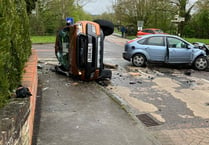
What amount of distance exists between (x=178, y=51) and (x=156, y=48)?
104cm

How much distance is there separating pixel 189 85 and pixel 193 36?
3245 cm

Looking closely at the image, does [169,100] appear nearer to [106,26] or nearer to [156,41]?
[106,26]

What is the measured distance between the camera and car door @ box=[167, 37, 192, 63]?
41.8 ft

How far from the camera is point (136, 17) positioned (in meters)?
43.2

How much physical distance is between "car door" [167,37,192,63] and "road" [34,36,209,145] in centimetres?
67

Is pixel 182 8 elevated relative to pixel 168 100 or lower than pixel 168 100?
elevated

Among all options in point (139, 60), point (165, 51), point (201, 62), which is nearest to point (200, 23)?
point (201, 62)

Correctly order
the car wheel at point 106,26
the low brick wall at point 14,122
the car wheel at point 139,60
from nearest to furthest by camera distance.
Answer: the low brick wall at point 14,122 → the car wheel at point 106,26 → the car wheel at point 139,60

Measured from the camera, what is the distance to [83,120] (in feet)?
17.4

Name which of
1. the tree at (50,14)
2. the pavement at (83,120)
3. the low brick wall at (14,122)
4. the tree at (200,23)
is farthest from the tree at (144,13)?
the low brick wall at (14,122)

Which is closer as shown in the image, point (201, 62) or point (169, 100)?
point (169, 100)

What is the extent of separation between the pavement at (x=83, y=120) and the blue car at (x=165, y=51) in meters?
5.54

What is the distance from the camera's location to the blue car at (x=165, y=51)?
12750mm

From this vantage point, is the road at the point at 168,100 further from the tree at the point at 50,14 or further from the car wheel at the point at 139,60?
the tree at the point at 50,14
